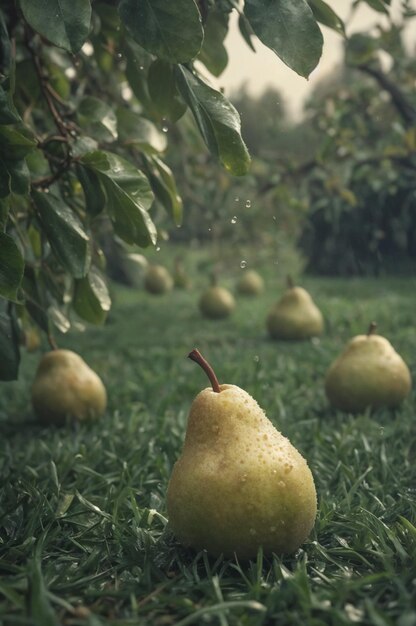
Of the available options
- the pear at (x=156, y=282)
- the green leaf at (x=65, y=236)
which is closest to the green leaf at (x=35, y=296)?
the green leaf at (x=65, y=236)

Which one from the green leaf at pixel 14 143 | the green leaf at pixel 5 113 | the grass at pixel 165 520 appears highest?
the green leaf at pixel 5 113

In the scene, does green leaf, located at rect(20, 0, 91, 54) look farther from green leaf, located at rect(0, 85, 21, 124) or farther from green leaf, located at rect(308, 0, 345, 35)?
green leaf, located at rect(308, 0, 345, 35)

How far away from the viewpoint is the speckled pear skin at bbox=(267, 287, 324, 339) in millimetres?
5191

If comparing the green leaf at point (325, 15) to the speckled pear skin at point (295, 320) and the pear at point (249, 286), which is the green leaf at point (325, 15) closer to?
the speckled pear skin at point (295, 320)

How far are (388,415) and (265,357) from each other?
159cm

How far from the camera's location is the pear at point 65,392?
3.20 metres

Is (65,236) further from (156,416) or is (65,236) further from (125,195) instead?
(156,416)

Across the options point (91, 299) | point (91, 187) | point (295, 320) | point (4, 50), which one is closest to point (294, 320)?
point (295, 320)

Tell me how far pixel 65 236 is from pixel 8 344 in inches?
17.4

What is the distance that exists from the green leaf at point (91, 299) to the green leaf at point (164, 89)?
57cm

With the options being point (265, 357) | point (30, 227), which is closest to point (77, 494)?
point (30, 227)

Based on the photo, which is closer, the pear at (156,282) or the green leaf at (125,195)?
the green leaf at (125,195)

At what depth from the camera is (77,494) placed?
2.15 meters

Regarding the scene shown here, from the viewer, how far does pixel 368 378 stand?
317 centimetres
